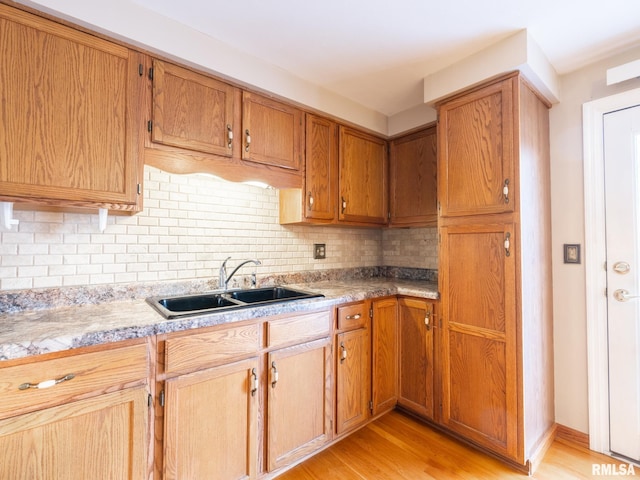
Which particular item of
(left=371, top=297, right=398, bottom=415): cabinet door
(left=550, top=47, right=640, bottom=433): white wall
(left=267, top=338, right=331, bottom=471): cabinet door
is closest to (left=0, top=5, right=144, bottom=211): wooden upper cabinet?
(left=267, top=338, right=331, bottom=471): cabinet door

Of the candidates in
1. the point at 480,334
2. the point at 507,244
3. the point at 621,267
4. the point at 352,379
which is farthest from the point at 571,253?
the point at 352,379

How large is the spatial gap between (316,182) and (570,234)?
1677 mm

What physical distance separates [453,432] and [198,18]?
9.12ft

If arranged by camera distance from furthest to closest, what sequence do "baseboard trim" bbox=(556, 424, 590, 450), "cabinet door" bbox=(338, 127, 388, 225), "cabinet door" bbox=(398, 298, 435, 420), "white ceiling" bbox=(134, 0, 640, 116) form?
"cabinet door" bbox=(338, 127, 388, 225) → "cabinet door" bbox=(398, 298, 435, 420) → "baseboard trim" bbox=(556, 424, 590, 450) → "white ceiling" bbox=(134, 0, 640, 116)

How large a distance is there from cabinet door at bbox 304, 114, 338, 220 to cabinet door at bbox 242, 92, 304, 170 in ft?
0.30

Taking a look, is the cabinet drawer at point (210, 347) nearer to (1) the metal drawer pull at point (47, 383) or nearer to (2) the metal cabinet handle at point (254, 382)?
(2) the metal cabinet handle at point (254, 382)

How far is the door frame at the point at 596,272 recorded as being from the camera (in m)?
1.84

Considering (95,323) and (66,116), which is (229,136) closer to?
(66,116)

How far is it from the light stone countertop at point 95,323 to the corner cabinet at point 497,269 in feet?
2.84

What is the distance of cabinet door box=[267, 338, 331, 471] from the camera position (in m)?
1.62

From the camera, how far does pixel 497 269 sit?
1771 millimetres

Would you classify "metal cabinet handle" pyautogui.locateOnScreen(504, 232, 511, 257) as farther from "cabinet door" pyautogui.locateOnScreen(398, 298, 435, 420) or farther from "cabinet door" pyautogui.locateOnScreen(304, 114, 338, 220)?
"cabinet door" pyautogui.locateOnScreen(304, 114, 338, 220)

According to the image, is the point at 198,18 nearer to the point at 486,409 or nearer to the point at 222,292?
the point at 222,292

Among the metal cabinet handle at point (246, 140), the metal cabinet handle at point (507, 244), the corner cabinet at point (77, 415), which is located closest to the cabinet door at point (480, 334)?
the metal cabinet handle at point (507, 244)
